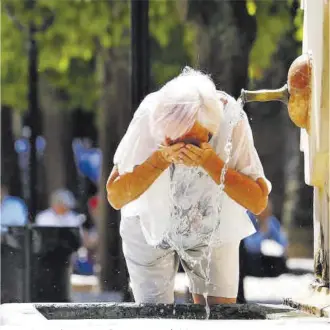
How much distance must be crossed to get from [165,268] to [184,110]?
2.16 ft

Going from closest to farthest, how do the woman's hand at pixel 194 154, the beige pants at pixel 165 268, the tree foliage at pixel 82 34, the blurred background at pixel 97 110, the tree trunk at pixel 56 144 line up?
the woman's hand at pixel 194 154 < the beige pants at pixel 165 268 < the blurred background at pixel 97 110 < the tree foliage at pixel 82 34 < the tree trunk at pixel 56 144

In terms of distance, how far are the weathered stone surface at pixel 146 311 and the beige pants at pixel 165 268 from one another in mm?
176

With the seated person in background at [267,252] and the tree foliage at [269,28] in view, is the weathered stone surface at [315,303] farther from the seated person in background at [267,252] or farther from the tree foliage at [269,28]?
the tree foliage at [269,28]

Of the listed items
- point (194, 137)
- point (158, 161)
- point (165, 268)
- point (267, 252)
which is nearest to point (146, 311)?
point (165, 268)

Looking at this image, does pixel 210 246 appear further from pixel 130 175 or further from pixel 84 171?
pixel 84 171

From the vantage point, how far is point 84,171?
52.0 feet

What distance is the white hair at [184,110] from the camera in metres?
4.30

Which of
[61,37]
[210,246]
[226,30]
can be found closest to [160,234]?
[210,246]

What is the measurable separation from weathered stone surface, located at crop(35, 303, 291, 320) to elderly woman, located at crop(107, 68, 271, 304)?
190mm

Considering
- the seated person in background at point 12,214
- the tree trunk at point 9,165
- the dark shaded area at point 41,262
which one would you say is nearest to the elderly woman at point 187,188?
the dark shaded area at point 41,262

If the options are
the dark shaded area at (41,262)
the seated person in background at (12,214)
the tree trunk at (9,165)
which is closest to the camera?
the dark shaded area at (41,262)

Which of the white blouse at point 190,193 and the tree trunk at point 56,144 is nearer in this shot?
the white blouse at point 190,193

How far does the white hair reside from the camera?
4297mm

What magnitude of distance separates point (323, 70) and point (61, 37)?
8.44 m
